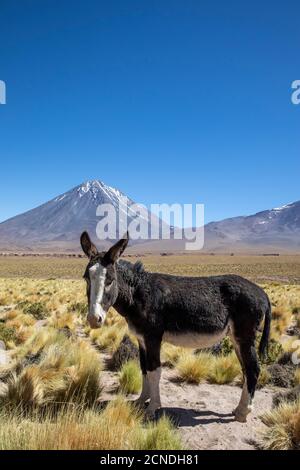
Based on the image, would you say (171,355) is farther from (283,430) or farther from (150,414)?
(283,430)

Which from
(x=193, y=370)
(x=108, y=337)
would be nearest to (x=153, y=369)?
(x=193, y=370)

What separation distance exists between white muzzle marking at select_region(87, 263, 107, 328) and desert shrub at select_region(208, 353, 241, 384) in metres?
3.61

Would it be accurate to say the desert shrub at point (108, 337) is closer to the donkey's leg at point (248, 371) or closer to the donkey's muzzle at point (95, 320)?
the donkey's leg at point (248, 371)

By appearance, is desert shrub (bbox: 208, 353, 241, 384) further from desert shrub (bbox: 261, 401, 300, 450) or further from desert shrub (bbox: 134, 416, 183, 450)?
desert shrub (bbox: 134, 416, 183, 450)

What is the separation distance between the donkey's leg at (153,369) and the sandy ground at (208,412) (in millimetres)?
374

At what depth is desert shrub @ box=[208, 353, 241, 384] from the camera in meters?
7.58

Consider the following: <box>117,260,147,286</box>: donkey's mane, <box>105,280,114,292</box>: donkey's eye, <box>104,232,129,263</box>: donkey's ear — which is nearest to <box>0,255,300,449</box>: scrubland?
<box>105,280,114,292</box>: donkey's eye

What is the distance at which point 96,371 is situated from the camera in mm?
6691

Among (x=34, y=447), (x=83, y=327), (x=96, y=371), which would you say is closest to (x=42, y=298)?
(x=83, y=327)

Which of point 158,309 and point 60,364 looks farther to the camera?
point 60,364

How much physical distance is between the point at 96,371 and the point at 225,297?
7.96ft

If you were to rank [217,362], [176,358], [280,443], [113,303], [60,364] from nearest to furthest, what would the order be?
[280,443]
[113,303]
[60,364]
[217,362]
[176,358]
